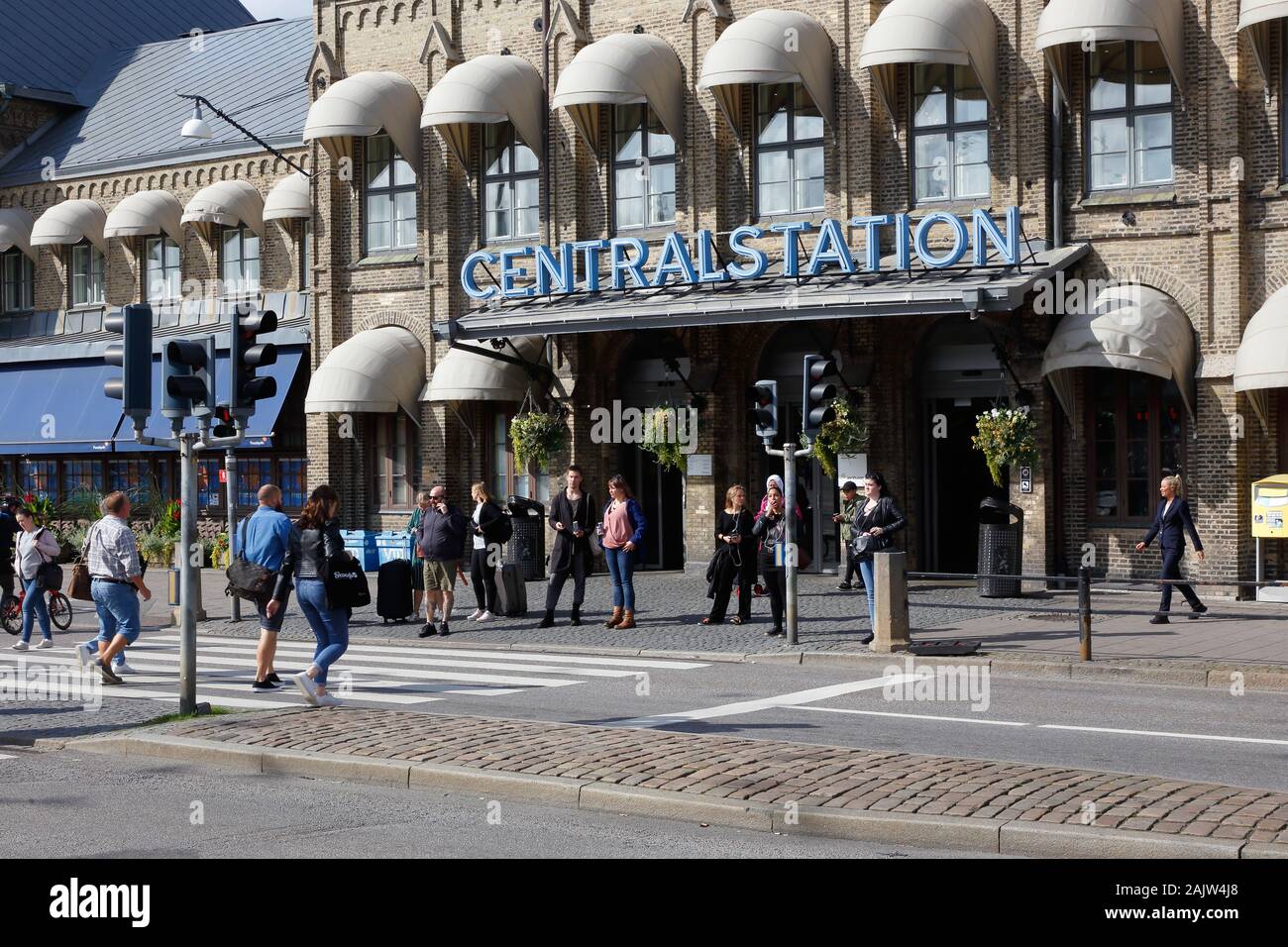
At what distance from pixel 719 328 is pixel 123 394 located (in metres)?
15.2

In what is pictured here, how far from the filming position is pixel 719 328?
2678 centimetres

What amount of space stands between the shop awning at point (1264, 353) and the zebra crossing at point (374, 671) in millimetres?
8862

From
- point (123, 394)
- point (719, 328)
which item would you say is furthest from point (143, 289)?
point (123, 394)

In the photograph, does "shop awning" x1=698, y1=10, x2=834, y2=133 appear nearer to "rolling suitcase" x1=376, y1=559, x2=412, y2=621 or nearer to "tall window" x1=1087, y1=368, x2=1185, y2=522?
"tall window" x1=1087, y1=368, x2=1185, y2=522

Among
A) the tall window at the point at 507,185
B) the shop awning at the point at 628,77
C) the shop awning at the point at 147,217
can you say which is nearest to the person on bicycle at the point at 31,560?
the shop awning at the point at 628,77

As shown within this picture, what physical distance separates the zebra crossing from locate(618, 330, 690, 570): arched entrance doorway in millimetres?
9363

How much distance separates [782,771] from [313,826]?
2.76m

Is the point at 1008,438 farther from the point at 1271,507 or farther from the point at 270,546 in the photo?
the point at 270,546

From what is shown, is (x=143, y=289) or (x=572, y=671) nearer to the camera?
(x=572, y=671)

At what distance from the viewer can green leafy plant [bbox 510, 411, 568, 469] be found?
2772 cm

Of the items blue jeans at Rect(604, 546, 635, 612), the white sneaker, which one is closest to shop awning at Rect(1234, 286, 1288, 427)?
blue jeans at Rect(604, 546, 635, 612)

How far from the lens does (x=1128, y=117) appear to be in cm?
2327

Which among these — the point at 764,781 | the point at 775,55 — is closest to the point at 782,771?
the point at 764,781
